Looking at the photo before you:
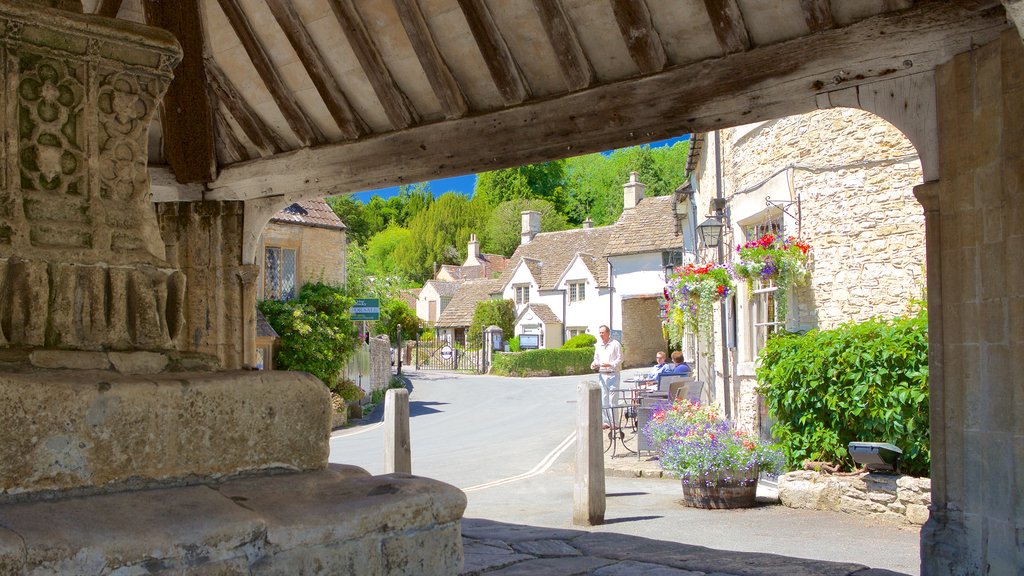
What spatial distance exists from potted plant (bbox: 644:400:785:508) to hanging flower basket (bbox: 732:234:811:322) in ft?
5.62

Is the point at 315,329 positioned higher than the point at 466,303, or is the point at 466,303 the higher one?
the point at 466,303

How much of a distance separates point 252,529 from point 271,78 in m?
4.96

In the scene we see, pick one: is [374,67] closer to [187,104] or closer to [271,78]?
[271,78]

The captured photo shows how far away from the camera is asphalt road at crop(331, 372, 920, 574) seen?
18.4 feet

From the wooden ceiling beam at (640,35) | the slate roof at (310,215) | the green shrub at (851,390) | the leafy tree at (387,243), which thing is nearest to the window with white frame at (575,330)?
the slate roof at (310,215)

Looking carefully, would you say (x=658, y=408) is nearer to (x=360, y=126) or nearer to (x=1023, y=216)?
(x=360, y=126)

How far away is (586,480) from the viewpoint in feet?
21.6

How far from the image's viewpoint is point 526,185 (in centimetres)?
6138

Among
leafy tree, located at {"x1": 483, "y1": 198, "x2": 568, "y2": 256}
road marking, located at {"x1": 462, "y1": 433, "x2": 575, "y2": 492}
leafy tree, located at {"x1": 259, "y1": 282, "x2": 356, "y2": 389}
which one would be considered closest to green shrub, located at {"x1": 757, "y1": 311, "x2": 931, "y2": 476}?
road marking, located at {"x1": 462, "y1": 433, "x2": 575, "y2": 492}

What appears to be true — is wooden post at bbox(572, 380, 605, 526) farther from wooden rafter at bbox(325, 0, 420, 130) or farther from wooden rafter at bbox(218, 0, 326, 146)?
wooden rafter at bbox(218, 0, 326, 146)

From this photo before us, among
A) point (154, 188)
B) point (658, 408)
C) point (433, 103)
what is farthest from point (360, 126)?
point (658, 408)

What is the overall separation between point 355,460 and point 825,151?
304 inches

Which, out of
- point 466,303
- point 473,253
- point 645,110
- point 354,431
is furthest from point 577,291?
point 645,110

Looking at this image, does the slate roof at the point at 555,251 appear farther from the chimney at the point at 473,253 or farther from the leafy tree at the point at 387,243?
the leafy tree at the point at 387,243
